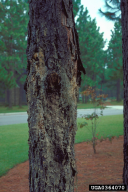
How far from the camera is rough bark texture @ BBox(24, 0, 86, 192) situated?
201cm

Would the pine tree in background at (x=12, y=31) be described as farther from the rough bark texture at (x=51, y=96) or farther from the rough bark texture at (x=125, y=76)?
the rough bark texture at (x=51, y=96)

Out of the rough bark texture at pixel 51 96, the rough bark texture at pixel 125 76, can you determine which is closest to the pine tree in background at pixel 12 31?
the rough bark texture at pixel 125 76

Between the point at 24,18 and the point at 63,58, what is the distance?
2257 centimetres

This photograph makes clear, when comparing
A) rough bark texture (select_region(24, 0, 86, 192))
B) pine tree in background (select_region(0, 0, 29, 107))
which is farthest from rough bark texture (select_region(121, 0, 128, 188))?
pine tree in background (select_region(0, 0, 29, 107))

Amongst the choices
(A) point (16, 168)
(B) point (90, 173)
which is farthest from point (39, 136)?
(A) point (16, 168)

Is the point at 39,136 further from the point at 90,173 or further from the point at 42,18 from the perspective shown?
the point at 90,173

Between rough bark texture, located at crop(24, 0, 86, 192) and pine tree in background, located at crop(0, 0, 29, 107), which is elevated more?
pine tree in background, located at crop(0, 0, 29, 107)

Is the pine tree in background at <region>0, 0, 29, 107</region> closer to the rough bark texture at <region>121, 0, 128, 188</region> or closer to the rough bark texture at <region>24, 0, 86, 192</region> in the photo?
the rough bark texture at <region>121, 0, 128, 188</region>

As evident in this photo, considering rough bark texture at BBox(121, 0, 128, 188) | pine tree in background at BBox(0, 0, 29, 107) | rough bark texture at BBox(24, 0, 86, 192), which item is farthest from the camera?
pine tree in background at BBox(0, 0, 29, 107)

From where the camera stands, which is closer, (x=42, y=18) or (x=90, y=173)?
(x=42, y=18)

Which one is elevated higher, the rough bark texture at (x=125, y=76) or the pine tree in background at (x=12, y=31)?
the pine tree in background at (x=12, y=31)

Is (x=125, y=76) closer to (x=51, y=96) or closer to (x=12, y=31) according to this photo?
(x=51, y=96)

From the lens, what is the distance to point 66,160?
204 cm

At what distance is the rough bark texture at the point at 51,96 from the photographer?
201 cm
